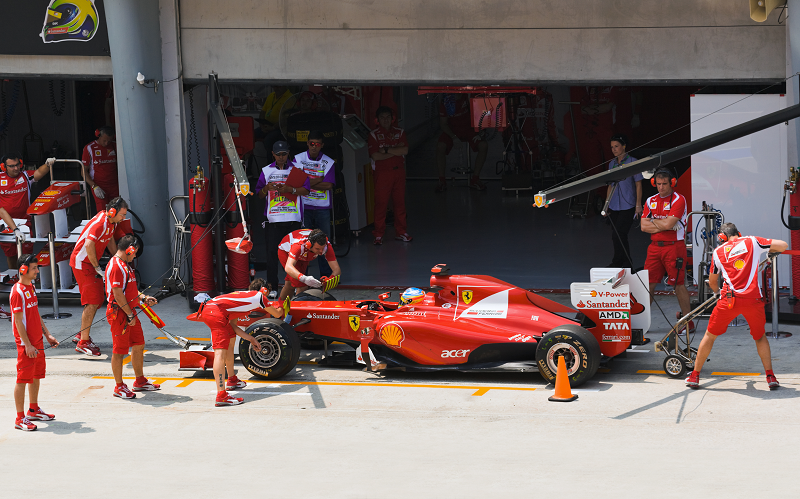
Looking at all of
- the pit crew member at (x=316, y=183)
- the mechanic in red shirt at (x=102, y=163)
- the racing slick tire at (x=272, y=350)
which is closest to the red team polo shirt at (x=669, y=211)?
the racing slick tire at (x=272, y=350)

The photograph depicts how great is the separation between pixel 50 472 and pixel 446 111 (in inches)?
636

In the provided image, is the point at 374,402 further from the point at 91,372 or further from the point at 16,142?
the point at 16,142

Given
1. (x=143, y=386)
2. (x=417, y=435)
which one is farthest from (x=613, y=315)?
(x=143, y=386)

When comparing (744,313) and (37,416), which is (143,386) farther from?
(744,313)

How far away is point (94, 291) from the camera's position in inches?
432

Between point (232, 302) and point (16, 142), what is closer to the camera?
point (232, 302)

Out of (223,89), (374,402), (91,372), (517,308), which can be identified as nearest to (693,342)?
(517,308)

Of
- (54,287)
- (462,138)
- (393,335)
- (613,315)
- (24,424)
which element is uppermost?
(462,138)

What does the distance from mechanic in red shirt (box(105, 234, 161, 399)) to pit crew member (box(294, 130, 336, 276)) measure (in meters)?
4.17

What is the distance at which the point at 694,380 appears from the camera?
914 cm

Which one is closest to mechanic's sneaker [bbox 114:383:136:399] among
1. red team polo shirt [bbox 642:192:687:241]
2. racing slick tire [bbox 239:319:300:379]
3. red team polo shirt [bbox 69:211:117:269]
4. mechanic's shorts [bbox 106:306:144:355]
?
mechanic's shorts [bbox 106:306:144:355]

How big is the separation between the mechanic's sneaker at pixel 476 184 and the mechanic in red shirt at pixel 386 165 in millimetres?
5730

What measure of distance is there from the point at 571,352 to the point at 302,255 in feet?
11.1

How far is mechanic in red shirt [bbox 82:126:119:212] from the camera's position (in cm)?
1406
